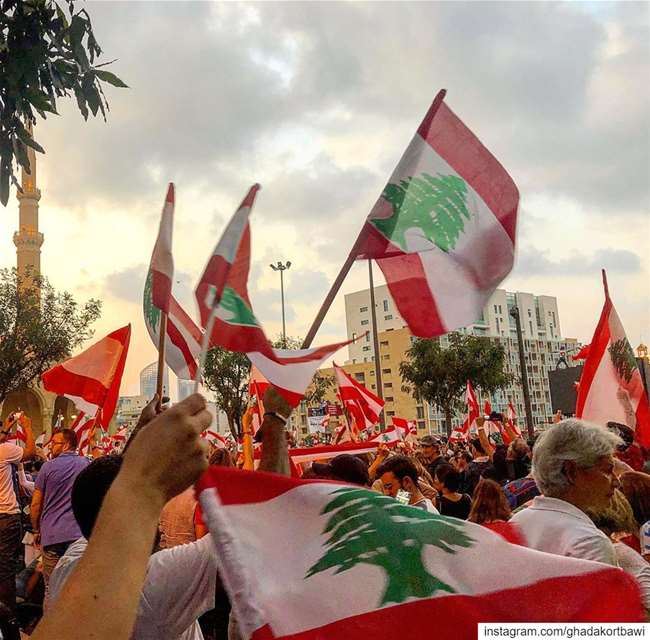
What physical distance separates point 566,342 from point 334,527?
526 feet

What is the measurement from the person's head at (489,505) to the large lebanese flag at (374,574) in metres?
3.51

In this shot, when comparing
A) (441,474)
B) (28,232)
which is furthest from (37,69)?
(28,232)

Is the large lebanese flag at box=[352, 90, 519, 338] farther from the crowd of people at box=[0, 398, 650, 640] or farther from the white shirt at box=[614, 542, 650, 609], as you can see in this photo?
the white shirt at box=[614, 542, 650, 609]

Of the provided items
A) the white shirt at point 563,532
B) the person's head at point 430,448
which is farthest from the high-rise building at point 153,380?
the person's head at point 430,448

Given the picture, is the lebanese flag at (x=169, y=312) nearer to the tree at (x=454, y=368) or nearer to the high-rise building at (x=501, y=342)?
the tree at (x=454, y=368)

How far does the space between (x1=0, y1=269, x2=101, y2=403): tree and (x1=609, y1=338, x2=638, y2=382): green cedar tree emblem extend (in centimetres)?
2600

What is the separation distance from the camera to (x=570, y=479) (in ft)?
10.3

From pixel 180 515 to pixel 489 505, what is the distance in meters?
2.38

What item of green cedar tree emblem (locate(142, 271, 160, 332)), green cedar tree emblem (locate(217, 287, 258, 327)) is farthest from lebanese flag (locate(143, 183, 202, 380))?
green cedar tree emblem (locate(217, 287, 258, 327))

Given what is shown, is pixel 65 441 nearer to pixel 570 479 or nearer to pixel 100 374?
pixel 100 374

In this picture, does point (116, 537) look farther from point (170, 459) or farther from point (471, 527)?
point (471, 527)

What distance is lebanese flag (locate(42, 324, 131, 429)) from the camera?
18.4 ft

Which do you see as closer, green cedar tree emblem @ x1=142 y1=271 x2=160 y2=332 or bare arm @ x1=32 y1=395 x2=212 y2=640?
bare arm @ x1=32 y1=395 x2=212 y2=640

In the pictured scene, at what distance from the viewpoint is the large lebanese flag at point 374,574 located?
1.67 metres
